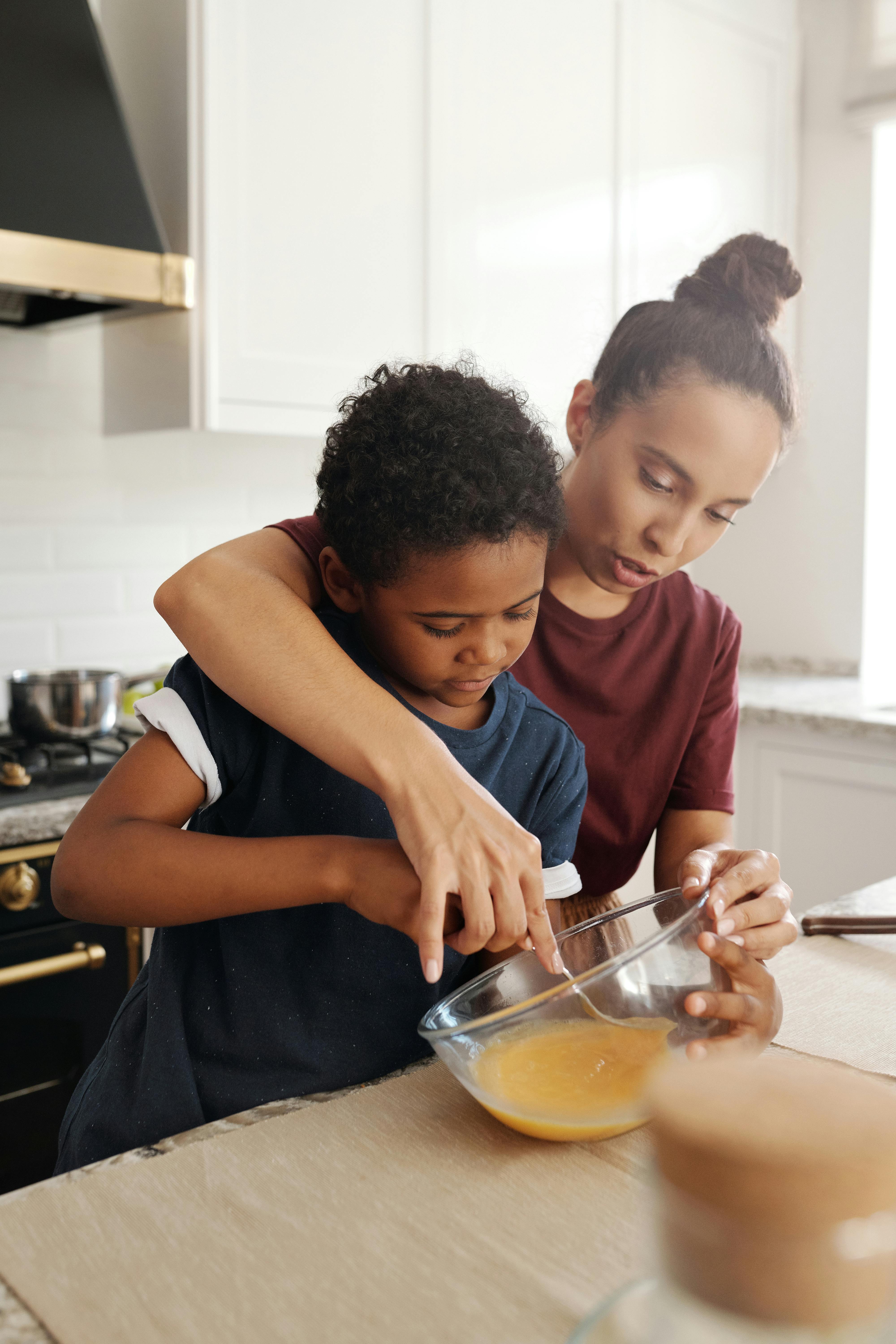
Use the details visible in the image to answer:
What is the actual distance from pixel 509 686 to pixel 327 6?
157 cm

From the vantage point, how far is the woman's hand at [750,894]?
0.71 metres

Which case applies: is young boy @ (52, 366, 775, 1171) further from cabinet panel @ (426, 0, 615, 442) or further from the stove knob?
cabinet panel @ (426, 0, 615, 442)

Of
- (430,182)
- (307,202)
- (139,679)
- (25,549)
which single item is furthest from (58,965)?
(430,182)

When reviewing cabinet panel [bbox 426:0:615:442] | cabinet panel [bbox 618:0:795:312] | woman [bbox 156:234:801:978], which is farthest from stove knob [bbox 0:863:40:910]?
cabinet panel [bbox 618:0:795:312]

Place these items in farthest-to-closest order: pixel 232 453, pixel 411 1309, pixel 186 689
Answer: pixel 232 453 → pixel 186 689 → pixel 411 1309

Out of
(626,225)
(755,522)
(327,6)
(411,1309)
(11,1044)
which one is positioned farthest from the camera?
(755,522)

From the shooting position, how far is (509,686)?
3.14ft

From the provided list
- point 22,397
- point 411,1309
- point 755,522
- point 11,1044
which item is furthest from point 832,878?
point 411,1309

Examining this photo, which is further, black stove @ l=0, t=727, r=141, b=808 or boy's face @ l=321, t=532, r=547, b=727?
black stove @ l=0, t=727, r=141, b=808

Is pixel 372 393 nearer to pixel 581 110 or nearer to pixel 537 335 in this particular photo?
pixel 537 335

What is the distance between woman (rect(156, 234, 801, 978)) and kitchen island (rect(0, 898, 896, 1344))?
11cm

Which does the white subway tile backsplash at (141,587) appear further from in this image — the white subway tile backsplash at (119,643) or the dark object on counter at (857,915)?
the dark object on counter at (857,915)

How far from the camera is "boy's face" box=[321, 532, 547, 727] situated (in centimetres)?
76

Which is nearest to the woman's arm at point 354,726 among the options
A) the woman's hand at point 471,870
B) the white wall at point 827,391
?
the woman's hand at point 471,870
